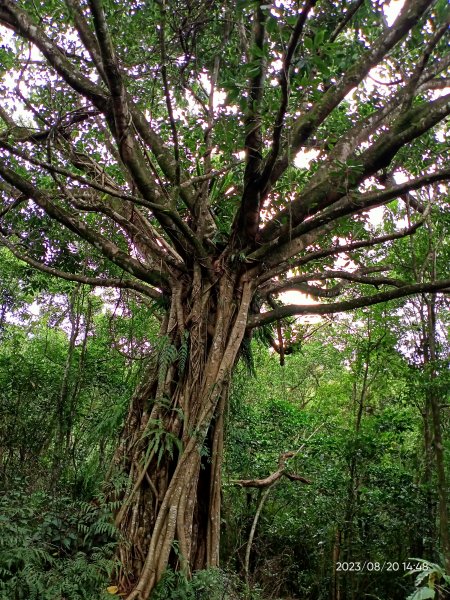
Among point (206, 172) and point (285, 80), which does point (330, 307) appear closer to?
point (206, 172)

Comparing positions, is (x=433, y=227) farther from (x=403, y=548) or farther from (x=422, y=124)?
(x=403, y=548)

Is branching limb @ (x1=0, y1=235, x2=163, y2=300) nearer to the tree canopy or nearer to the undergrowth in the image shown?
the tree canopy

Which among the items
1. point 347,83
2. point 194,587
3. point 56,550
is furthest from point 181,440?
point 347,83

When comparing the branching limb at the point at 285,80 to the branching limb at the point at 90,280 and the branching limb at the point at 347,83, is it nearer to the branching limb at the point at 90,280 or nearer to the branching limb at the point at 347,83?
the branching limb at the point at 347,83

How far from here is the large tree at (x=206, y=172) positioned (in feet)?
→ 12.2

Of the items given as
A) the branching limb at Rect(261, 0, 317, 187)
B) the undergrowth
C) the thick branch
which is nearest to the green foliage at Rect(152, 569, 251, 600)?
the undergrowth

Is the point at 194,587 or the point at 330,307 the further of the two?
the point at 330,307

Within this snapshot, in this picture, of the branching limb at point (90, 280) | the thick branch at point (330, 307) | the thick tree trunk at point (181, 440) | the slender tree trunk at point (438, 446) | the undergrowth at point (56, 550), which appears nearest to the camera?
the undergrowth at point (56, 550)

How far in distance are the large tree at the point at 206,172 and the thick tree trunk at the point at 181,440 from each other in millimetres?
13

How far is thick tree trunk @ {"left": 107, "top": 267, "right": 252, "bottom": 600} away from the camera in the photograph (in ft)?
12.1

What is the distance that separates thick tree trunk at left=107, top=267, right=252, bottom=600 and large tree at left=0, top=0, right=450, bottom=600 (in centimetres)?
1

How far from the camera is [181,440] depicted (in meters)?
4.05

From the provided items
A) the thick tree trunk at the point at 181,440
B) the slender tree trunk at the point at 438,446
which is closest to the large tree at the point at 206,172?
the thick tree trunk at the point at 181,440

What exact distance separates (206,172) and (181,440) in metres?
2.52
